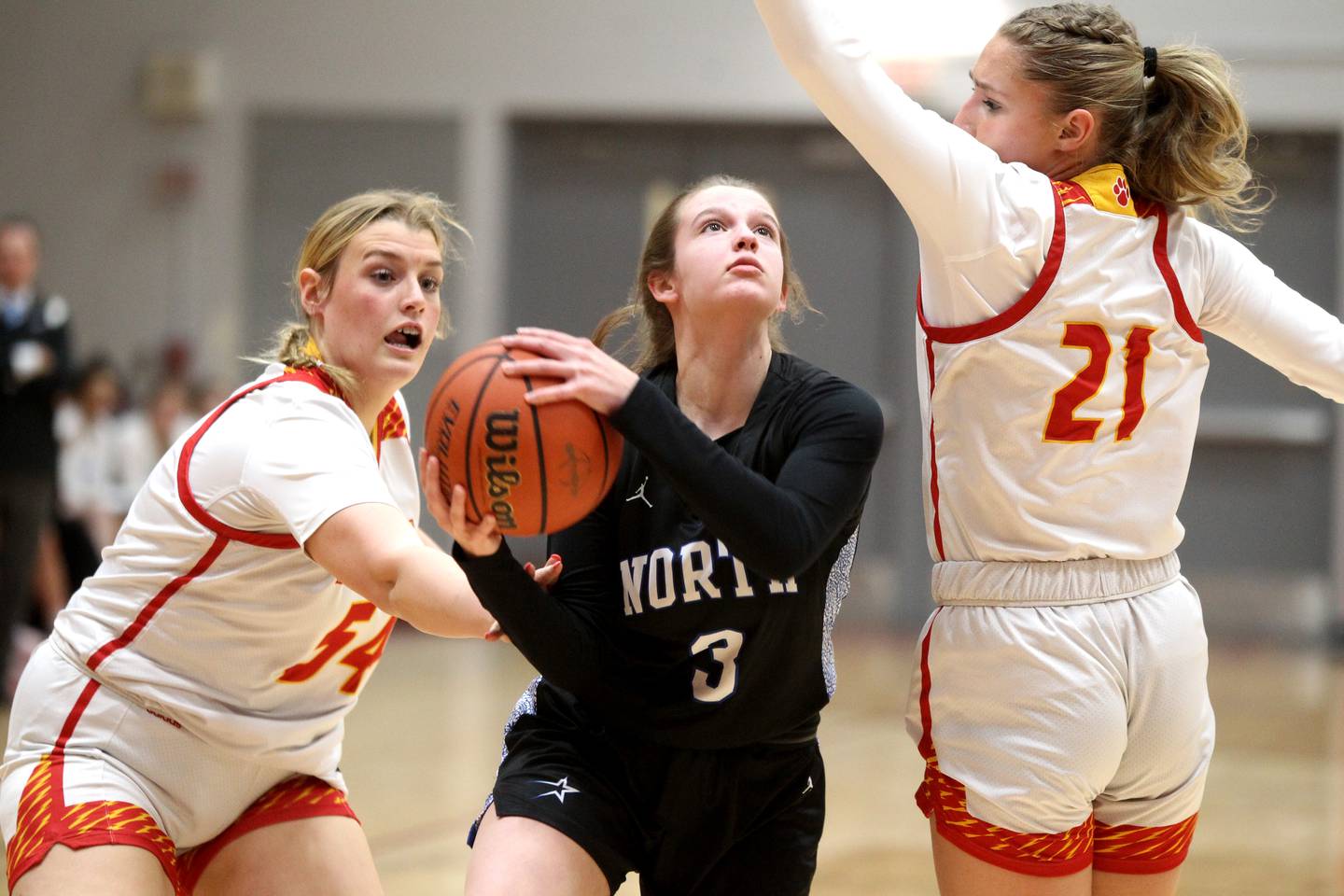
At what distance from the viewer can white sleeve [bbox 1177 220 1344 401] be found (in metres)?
2.40

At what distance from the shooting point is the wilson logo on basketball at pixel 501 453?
6.84 ft

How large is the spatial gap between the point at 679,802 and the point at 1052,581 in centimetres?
70

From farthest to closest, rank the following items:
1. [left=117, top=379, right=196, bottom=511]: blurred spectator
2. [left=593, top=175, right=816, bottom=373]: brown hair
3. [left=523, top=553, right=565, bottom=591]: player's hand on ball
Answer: [left=117, top=379, right=196, bottom=511]: blurred spectator < [left=593, top=175, right=816, bottom=373]: brown hair < [left=523, top=553, right=565, bottom=591]: player's hand on ball

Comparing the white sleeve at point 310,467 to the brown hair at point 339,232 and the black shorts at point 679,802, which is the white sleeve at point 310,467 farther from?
the black shorts at point 679,802

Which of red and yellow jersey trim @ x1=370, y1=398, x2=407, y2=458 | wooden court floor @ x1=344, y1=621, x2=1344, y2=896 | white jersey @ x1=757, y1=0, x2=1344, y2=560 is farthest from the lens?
wooden court floor @ x1=344, y1=621, x2=1344, y2=896

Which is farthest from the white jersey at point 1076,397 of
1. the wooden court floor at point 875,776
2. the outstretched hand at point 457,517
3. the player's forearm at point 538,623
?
the wooden court floor at point 875,776

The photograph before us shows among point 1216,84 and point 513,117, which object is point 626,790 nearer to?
point 1216,84

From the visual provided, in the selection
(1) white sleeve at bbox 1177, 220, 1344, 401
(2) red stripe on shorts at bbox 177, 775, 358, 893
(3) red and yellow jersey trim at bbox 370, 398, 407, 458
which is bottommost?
(2) red stripe on shorts at bbox 177, 775, 358, 893

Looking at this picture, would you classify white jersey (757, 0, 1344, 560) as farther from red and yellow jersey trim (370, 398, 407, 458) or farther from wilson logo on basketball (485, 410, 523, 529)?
red and yellow jersey trim (370, 398, 407, 458)

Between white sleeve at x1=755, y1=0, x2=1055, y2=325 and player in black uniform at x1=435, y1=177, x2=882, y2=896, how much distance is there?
266mm

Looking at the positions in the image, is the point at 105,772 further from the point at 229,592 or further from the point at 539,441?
the point at 539,441

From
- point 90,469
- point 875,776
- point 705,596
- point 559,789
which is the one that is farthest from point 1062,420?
Answer: point 90,469

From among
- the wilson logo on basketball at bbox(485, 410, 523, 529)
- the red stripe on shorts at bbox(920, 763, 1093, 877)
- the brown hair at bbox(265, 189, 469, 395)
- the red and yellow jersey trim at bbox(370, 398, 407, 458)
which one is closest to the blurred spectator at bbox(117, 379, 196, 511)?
the red and yellow jersey trim at bbox(370, 398, 407, 458)

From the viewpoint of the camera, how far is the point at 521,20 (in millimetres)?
10922
